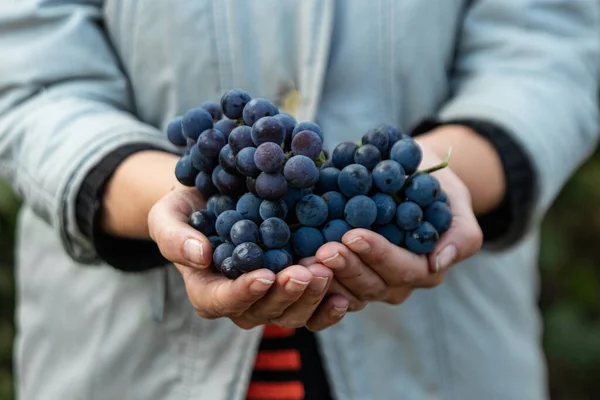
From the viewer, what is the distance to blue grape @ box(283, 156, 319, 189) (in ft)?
2.22

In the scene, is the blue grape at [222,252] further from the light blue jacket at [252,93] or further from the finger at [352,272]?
the light blue jacket at [252,93]

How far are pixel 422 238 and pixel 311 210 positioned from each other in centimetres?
12

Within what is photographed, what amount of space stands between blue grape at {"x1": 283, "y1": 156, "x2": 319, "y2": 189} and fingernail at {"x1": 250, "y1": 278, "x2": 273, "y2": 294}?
0.10 metres

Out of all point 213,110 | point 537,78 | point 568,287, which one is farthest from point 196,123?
point 568,287

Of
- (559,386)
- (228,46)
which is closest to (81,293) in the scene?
(228,46)

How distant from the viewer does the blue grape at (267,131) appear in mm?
685

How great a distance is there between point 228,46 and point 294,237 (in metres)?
0.33

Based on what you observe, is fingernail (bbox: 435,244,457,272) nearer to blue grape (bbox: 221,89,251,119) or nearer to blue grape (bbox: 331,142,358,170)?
blue grape (bbox: 331,142,358,170)

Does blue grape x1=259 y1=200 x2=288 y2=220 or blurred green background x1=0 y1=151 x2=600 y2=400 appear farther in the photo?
blurred green background x1=0 y1=151 x2=600 y2=400

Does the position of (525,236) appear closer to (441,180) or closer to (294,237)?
(441,180)

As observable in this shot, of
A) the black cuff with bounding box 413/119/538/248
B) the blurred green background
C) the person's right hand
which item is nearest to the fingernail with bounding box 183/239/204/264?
the person's right hand

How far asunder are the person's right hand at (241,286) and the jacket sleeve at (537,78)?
1.24 ft

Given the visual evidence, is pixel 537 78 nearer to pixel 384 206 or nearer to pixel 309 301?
pixel 384 206

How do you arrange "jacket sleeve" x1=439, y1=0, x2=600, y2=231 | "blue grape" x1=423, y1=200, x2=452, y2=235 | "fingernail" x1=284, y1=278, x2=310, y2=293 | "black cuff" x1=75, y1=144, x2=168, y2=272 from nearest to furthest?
"fingernail" x1=284, y1=278, x2=310, y2=293
"blue grape" x1=423, y1=200, x2=452, y2=235
"black cuff" x1=75, y1=144, x2=168, y2=272
"jacket sleeve" x1=439, y1=0, x2=600, y2=231
